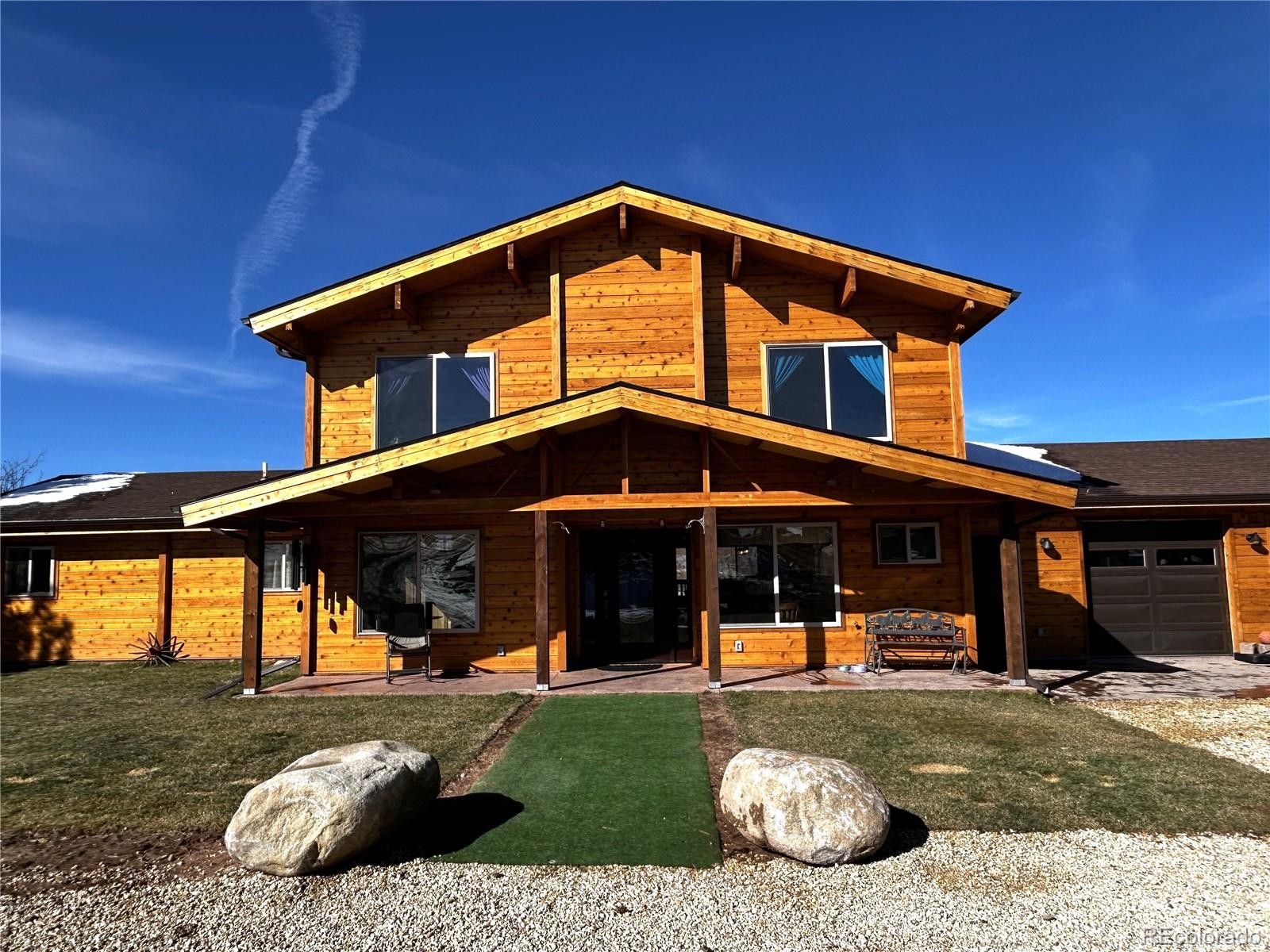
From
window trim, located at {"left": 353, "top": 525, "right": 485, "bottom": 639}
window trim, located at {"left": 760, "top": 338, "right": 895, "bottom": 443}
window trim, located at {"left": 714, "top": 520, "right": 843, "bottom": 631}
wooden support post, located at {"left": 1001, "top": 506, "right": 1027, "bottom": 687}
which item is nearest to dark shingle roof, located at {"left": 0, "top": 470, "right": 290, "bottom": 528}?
window trim, located at {"left": 353, "top": 525, "right": 485, "bottom": 639}

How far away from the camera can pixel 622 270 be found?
38.0ft

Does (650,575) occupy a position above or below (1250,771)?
above

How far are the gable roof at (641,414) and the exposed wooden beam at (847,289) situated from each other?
9.69ft

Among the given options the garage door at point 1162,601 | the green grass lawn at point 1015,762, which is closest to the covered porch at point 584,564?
the green grass lawn at point 1015,762

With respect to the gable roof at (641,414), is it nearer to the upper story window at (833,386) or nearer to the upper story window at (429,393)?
the upper story window at (833,386)

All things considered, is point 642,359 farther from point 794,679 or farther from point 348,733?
point 348,733

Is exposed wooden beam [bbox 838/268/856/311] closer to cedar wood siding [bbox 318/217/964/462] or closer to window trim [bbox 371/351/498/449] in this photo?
cedar wood siding [bbox 318/217/964/462]

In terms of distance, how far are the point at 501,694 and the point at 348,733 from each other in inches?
88.5

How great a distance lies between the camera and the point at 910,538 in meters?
11.4

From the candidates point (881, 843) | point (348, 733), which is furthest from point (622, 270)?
point (881, 843)

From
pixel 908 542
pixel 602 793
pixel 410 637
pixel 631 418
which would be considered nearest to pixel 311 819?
pixel 602 793

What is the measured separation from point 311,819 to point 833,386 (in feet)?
30.1

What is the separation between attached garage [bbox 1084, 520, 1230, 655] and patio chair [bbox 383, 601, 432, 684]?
10793 mm

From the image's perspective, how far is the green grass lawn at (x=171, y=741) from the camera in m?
5.60
